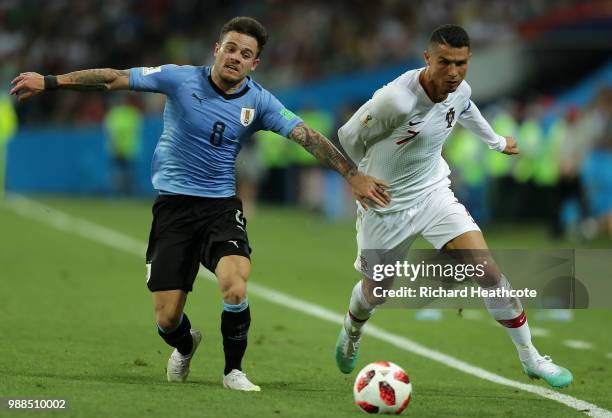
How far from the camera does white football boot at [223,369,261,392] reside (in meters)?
8.07

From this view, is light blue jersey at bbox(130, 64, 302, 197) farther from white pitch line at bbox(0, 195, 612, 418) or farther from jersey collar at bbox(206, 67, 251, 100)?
white pitch line at bbox(0, 195, 612, 418)

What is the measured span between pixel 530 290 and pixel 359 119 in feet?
11.1

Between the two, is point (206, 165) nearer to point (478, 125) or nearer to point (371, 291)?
point (371, 291)

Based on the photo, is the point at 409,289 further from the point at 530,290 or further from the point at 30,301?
the point at 30,301

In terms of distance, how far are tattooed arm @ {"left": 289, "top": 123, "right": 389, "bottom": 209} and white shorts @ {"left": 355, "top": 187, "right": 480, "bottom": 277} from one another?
A: 0.74 meters

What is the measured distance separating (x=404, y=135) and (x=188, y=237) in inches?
60.3

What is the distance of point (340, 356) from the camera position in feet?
30.0

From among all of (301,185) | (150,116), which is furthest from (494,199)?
(150,116)

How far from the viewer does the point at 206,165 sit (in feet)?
27.6

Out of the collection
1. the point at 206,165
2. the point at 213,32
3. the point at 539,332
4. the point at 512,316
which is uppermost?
the point at 213,32

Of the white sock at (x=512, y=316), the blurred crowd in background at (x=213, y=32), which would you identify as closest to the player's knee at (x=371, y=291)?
the white sock at (x=512, y=316)

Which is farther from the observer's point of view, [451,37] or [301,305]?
[301,305]

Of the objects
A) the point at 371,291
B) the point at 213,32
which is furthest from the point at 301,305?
the point at 213,32

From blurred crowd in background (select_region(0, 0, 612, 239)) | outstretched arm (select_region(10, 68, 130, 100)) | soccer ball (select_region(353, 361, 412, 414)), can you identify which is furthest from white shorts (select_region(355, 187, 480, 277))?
blurred crowd in background (select_region(0, 0, 612, 239))
